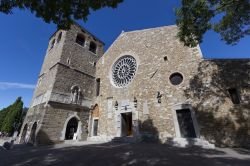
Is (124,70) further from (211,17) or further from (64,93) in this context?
(211,17)

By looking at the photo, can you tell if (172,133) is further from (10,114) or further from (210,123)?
(10,114)

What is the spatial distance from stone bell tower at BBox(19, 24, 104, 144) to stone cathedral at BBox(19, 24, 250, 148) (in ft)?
0.22

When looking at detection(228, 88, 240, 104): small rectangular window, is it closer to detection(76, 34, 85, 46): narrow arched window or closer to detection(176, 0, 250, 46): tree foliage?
detection(176, 0, 250, 46): tree foliage

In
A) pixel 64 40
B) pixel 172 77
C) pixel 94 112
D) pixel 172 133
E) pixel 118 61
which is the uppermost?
pixel 64 40

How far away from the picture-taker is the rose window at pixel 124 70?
41.4 ft

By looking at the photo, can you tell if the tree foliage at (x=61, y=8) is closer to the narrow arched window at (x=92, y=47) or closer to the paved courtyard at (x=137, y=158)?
the paved courtyard at (x=137, y=158)

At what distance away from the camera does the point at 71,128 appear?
1201cm

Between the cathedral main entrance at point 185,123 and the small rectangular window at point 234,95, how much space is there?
241cm

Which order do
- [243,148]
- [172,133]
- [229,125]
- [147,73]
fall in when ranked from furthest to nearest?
[147,73], [172,133], [229,125], [243,148]

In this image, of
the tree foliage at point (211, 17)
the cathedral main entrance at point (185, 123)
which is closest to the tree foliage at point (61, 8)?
the tree foliage at point (211, 17)

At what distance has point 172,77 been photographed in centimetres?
1032

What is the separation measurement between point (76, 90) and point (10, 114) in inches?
912

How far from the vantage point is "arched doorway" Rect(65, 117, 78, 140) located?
1173 centimetres

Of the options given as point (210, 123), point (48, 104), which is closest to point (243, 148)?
point (210, 123)
